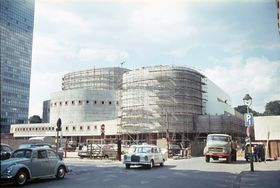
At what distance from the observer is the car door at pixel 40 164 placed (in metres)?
13.9

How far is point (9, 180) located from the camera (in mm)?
12484

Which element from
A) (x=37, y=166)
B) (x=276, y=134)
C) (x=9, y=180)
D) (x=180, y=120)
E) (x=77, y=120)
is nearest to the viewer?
(x=9, y=180)

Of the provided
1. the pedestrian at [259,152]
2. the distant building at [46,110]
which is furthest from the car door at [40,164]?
the distant building at [46,110]

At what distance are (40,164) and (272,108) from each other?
132787 millimetres

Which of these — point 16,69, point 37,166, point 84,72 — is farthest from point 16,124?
point 37,166

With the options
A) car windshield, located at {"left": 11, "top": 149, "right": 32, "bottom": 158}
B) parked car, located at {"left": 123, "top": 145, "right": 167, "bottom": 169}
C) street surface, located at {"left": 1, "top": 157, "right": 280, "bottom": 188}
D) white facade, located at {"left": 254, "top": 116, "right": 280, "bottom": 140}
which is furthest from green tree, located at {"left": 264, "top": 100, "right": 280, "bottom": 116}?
car windshield, located at {"left": 11, "top": 149, "right": 32, "bottom": 158}

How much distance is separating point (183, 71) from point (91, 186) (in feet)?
209

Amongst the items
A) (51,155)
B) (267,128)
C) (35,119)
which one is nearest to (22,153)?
(51,155)

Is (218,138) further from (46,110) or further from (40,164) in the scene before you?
(46,110)

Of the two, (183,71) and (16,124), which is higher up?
(183,71)

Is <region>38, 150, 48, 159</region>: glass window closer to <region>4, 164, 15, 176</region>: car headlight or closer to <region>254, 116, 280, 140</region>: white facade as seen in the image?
<region>4, 164, 15, 176</region>: car headlight

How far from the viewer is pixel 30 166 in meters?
13.6

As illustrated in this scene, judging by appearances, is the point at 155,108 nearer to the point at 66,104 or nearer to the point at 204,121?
the point at 204,121

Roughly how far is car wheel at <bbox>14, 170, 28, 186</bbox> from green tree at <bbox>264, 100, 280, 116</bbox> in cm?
12693
